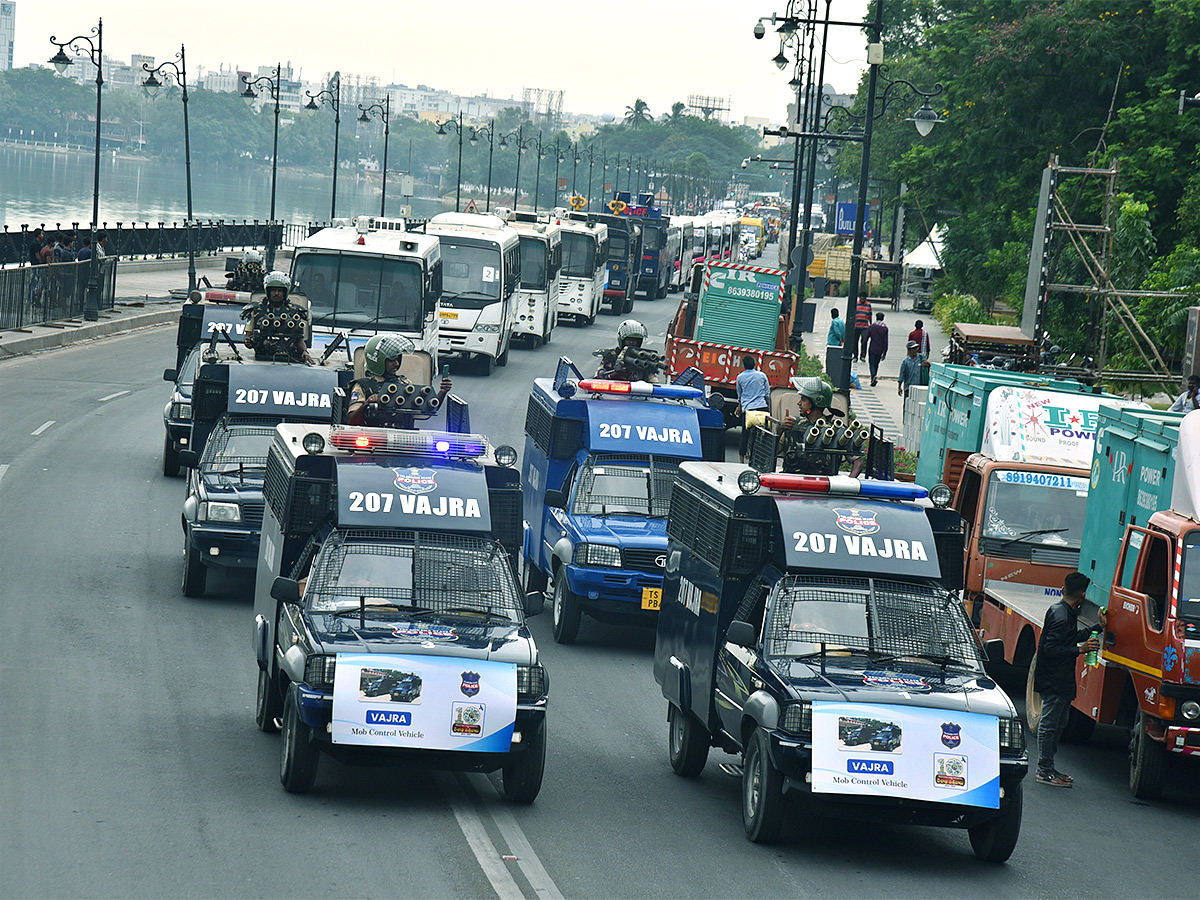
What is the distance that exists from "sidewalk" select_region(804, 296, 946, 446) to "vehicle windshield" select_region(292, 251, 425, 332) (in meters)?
7.87

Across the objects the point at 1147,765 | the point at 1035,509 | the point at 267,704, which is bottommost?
the point at 1147,765

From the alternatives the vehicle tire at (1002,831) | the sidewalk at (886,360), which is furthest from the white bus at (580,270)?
the vehicle tire at (1002,831)

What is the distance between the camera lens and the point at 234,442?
56.3 feet

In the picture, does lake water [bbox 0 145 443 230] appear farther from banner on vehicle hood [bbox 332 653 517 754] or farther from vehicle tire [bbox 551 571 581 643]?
banner on vehicle hood [bbox 332 653 517 754]

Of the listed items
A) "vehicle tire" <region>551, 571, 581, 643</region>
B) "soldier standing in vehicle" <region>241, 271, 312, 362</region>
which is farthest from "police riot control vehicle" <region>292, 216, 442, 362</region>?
"vehicle tire" <region>551, 571, 581, 643</region>

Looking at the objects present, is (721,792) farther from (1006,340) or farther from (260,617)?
(1006,340)

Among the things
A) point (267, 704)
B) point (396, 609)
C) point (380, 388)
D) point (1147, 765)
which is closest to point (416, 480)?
point (396, 609)

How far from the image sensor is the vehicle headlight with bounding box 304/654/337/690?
9.59 meters

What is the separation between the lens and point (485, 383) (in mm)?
34625

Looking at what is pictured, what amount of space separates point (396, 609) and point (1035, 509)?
7.77m

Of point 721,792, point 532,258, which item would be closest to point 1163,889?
point 721,792

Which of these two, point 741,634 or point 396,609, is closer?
point 741,634

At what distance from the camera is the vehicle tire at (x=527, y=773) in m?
10.0

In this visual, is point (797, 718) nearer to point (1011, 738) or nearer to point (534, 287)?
point (1011, 738)
